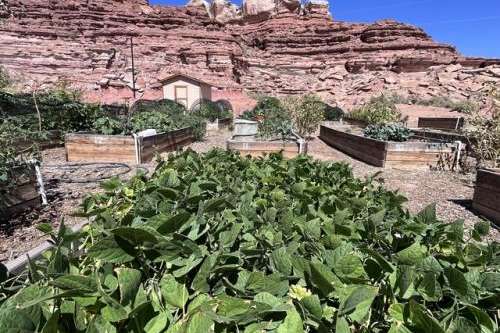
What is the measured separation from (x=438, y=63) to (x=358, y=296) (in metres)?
51.3

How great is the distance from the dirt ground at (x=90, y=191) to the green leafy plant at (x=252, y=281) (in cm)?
285

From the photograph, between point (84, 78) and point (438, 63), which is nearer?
point (84, 78)

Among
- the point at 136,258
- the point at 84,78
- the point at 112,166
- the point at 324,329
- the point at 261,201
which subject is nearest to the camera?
the point at 324,329

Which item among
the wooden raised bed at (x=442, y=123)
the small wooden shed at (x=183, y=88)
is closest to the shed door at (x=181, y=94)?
the small wooden shed at (x=183, y=88)

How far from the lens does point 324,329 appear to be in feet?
2.53

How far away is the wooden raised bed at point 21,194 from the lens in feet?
14.0

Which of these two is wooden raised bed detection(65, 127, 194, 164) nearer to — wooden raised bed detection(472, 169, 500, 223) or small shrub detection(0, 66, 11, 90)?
wooden raised bed detection(472, 169, 500, 223)

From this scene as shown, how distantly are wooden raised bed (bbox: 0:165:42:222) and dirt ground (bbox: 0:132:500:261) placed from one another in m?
0.15

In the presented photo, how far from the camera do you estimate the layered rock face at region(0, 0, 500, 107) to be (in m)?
40.3

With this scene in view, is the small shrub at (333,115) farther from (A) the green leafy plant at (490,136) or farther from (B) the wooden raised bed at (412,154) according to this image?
(A) the green leafy plant at (490,136)

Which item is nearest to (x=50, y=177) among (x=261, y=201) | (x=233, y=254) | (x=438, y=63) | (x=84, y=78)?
(x=261, y=201)

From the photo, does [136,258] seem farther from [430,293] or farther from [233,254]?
[430,293]

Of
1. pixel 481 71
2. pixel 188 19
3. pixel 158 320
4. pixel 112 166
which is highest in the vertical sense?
pixel 188 19

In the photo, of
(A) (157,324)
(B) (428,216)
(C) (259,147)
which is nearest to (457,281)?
(B) (428,216)
